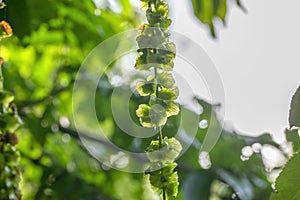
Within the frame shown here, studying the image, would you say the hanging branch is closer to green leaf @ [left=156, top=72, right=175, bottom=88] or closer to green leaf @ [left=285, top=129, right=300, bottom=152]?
green leaf @ [left=156, top=72, right=175, bottom=88]

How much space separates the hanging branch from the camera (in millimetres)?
431

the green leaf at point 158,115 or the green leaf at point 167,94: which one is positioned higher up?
the green leaf at point 167,94

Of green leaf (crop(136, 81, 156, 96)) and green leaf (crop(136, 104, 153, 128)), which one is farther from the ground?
green leaf (crop(136, 81, 156, 96))

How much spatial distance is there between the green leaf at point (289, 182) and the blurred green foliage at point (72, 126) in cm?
37

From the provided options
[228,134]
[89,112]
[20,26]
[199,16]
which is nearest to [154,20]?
[199,16]

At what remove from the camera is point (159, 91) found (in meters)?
0.45

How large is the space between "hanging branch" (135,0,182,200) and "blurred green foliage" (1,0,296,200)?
424 mm

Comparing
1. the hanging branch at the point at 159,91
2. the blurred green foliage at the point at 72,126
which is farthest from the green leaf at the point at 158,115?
the blurred green foliage at the point at 72,126

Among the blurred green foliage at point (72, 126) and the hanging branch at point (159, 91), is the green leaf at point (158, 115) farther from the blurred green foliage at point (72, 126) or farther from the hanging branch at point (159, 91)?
the blurred green foliage at point (72, 126)

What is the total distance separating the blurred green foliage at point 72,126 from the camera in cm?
105

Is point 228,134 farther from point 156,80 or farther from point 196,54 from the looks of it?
point 156,80

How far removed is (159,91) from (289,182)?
0.15 metres

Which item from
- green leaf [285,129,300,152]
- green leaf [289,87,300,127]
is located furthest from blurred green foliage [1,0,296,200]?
green leaf [289,87,300,127]

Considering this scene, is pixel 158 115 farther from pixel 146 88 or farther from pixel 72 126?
pixel 72 126
